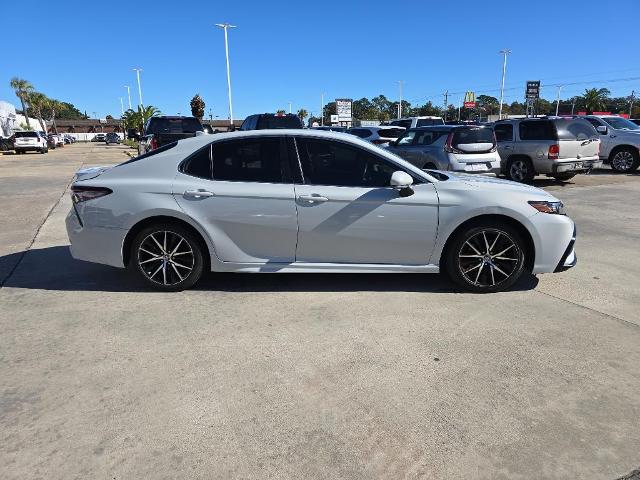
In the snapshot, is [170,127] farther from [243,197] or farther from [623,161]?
[623,161]

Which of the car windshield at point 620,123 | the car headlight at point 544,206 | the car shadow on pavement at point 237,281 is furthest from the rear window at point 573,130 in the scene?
the car headlight at point 544,206

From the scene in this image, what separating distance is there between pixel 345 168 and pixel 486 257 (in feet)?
5.11

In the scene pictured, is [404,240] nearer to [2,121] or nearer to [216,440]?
[216,440]

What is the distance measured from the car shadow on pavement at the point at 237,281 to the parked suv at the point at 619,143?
12.9 m

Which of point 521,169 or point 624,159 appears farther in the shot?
point 624,159

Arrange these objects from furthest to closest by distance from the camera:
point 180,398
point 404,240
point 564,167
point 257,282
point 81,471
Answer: point 564,167 → point 257,282 → point 404,240 → point 180,398 → point 81,471

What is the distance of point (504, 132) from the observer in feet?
43.0

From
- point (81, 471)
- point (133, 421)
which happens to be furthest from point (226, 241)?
point (81, 471)

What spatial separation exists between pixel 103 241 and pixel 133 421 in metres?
2.34

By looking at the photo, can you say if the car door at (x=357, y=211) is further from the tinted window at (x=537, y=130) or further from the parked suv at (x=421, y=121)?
the parked suv at (x=421, y=121)

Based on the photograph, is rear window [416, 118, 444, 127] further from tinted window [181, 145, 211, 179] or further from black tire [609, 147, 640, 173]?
tinted window [181, 145, 211, 179]

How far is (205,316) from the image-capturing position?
407 centimetres

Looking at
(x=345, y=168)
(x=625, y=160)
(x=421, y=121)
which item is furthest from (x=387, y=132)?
(x=345, y=168)

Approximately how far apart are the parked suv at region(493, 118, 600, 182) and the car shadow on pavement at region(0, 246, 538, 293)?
7.90 m
